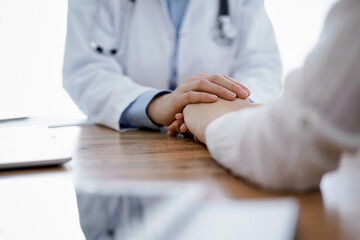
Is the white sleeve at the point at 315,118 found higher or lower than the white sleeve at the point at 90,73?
higher

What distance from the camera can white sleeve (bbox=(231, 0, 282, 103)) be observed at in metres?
0.96

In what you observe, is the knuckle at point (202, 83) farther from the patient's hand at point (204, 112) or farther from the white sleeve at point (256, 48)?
the white sleeve at point (256, 48)

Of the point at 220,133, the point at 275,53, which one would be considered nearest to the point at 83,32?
the point at 275,53

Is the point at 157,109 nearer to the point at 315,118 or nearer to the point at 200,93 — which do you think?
the point at 200,93

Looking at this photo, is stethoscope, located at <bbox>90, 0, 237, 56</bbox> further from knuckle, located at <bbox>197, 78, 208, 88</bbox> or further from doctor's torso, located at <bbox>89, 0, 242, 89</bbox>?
knuckle, located at <bbox>197, 78, 208, 88</bbox>

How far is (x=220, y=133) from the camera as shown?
1.34 feet

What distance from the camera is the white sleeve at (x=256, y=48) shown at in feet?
3.16

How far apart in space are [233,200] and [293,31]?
2.57 feet

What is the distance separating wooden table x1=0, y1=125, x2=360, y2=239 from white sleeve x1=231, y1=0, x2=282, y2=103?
40 cm

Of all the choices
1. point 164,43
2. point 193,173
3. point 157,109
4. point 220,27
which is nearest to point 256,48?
point 220,27

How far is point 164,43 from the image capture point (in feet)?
3.25

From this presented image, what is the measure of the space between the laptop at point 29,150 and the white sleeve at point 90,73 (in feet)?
0.78

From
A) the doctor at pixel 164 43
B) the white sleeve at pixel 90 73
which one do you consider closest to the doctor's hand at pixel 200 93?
the white sleeve at pixel 90 73

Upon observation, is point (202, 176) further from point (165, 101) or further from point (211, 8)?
Result: point (211, 8)
